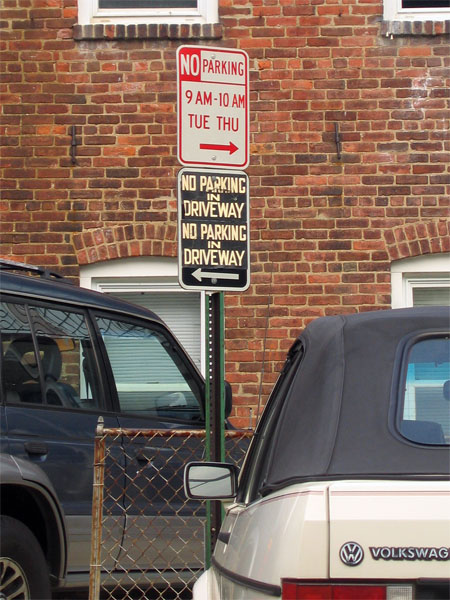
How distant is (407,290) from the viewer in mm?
9180

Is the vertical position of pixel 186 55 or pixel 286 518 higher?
pixel 186 55

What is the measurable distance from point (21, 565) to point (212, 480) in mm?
1946

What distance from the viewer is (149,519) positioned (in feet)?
18.9

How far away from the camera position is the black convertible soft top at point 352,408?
2.49 m

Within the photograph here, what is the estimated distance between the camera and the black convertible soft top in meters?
2.49

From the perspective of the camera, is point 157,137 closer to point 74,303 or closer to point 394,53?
point 394,53

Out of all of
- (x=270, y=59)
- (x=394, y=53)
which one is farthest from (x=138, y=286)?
(x=394, y=53)

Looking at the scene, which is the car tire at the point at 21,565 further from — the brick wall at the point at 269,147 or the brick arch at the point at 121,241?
the brick arch at the point at 121,241

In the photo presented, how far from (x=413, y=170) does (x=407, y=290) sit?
1017 mm

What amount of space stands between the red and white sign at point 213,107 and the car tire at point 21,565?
205 cm

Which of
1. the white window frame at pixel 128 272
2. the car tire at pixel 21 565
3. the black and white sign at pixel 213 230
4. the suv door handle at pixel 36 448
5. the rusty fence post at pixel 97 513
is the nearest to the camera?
the black and white sign at pixel 213 230

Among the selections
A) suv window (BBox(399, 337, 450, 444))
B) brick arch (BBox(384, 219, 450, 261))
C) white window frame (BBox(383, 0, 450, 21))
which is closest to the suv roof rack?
suv window (BBox(399, 337, 450, 444))

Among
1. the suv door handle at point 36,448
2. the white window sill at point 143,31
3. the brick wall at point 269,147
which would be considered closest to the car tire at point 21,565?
the suv door handle at point 36,448

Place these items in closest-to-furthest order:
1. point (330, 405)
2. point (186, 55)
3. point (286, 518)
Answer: point (286, 518) < point (330, 405) < point (186, 55)
